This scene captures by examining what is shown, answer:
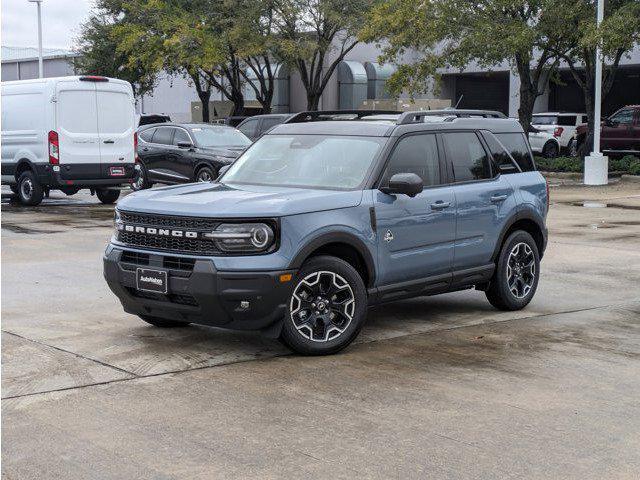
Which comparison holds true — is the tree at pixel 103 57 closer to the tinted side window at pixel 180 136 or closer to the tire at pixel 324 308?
the tinted side window at pixel 180 136

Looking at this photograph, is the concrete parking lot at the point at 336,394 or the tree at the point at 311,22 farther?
the tree at the point at 311,22

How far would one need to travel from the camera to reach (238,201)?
23.5 ft

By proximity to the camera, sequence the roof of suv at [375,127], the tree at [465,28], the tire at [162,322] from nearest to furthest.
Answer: the tire at [162,322]
the roof of suv at [375,127]
the tree at [465,28]

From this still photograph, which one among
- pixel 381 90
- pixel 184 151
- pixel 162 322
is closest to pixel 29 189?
pixel 184 151

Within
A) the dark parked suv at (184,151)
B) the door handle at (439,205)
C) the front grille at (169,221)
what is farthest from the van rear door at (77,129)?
the door handle at (439,205)

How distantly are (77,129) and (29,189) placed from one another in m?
1.88

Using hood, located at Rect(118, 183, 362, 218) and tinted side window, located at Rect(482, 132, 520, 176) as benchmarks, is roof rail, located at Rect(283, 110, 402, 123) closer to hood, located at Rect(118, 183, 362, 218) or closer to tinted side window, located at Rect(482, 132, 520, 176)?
tinted side window, located at Rect(482, 132, 520, 176)

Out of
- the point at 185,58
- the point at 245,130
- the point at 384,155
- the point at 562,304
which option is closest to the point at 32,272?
the point at 384,155

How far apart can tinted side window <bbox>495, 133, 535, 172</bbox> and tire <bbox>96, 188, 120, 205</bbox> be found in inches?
A: 516

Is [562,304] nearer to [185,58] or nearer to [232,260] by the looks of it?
[232,260]

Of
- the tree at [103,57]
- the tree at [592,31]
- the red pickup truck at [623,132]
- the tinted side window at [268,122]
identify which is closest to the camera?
the tree at [592,31]

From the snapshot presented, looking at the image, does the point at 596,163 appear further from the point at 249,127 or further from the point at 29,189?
the point at 29,189

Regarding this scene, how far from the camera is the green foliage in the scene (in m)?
29.0

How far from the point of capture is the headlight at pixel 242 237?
689 centimetres
